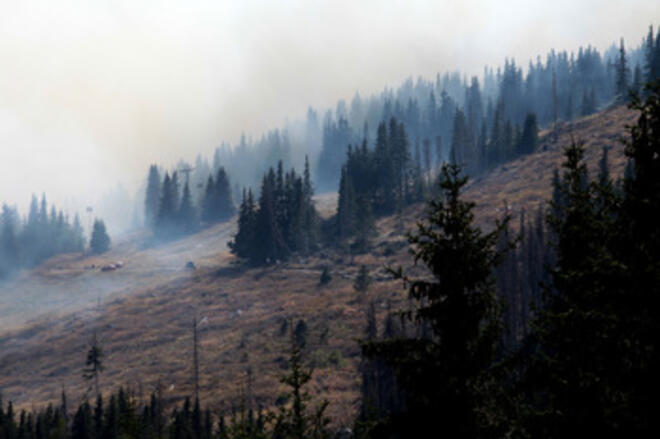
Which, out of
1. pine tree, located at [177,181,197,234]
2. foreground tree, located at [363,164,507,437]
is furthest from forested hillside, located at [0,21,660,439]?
pine tree, located at [177,181,197,234]

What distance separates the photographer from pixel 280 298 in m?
91.6

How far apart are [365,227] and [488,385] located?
10371 cm

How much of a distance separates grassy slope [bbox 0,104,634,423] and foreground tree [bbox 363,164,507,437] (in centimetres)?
4503

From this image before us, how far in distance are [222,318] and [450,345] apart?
269 ft

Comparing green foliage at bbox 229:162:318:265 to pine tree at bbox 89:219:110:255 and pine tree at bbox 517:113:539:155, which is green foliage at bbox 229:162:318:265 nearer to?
pine tree at bbox 517:113:539:155

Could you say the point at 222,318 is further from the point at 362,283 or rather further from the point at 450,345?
the point at 450,345

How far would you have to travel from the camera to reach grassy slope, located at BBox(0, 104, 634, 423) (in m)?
65.8

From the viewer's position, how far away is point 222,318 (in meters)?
87.6

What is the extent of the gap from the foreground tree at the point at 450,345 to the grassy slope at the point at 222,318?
148 feet

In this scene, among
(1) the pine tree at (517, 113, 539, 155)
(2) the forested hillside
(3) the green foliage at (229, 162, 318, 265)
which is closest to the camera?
(2) the forested hillside

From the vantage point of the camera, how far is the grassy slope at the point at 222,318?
2589 inches

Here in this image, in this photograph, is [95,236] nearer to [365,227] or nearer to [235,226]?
[235,226]

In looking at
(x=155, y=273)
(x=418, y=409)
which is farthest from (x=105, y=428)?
(x=155, y=273)

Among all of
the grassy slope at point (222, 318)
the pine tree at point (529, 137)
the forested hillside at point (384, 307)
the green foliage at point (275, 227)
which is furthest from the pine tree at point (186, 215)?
the pine tree at point (529, 137)
